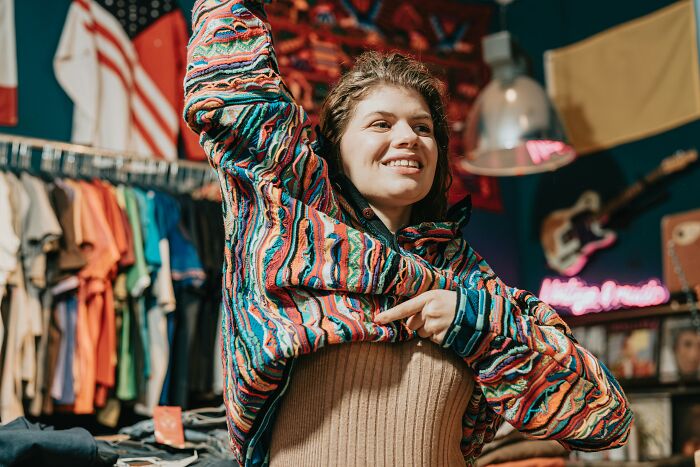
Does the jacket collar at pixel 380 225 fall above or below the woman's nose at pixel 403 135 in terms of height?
below

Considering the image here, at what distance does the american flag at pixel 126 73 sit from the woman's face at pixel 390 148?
300 cm

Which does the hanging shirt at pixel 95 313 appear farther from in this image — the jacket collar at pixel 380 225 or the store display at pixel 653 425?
the store display at pixel 653 425

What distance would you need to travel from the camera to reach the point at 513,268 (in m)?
6.10

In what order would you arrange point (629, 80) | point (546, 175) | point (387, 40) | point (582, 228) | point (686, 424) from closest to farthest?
1. point (686, 424)
2. point (629, 80)
3. point (582, 228)
4. point (387, 40)
5. point (546, 175)

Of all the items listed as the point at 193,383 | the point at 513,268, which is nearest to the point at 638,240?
the point at 513,268

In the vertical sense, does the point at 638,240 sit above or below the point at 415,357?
above

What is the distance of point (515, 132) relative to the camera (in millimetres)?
4496

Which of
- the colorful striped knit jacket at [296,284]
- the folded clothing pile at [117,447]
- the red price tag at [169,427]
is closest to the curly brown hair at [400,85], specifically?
the colorful striped knit jacket at [296,284]

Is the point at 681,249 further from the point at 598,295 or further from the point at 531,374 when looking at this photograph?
the point at 531,374

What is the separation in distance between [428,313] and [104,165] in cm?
310

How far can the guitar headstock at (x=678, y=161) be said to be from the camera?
16.3 feet

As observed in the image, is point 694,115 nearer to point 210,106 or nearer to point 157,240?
point 157,240

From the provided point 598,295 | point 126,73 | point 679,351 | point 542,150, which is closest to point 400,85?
point 126,73

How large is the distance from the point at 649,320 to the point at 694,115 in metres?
1.20
